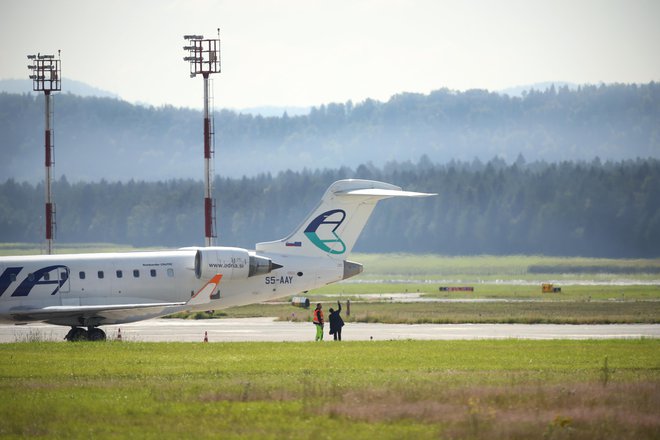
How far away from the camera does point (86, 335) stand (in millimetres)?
35625

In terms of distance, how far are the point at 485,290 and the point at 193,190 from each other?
267 feet

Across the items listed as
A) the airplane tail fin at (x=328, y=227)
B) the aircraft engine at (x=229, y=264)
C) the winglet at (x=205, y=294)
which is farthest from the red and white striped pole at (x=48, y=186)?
the winglet at (x=205, y=294)

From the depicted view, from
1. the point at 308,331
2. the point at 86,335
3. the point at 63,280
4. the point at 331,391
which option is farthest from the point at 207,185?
the point at 331,391

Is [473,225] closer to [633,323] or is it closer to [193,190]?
[193,190]

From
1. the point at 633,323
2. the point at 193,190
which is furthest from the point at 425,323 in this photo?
the point at 193,190

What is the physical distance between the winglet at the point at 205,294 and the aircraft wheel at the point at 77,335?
364 centimetres

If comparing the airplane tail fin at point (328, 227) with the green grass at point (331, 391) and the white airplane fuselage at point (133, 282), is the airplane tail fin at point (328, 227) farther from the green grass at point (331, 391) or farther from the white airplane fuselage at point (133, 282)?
the green grass at point (331, 391)

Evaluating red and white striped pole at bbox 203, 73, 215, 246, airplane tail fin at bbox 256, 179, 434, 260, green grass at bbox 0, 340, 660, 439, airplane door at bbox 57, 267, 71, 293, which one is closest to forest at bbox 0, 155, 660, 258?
red and white striped pole at bbox 203, 73, 215, 246

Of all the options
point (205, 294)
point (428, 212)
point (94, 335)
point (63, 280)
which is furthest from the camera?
point (428, 212)

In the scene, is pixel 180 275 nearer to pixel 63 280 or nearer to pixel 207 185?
→ pixel 63 280

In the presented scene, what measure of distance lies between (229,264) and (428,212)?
11683 centimetres

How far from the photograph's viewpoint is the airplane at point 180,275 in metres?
35.3

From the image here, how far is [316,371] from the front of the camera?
83.8ft

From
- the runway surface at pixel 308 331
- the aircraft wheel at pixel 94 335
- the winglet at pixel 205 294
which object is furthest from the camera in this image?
the runway surface at pixel 308 331
